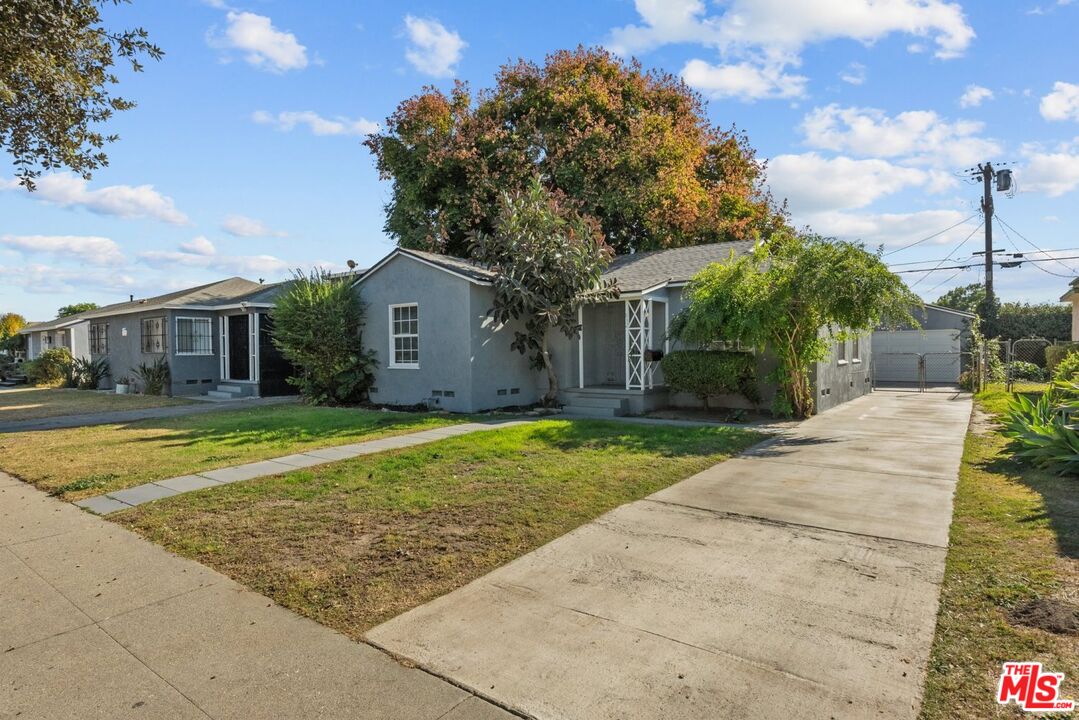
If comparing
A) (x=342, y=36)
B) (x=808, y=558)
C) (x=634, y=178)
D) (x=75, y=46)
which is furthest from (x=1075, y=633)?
(x=634, y=178)

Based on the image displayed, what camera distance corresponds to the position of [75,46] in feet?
29.0

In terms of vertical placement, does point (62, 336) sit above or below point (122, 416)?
above

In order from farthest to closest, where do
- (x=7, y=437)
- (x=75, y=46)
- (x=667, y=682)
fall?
1. (x=7, y=437)
2. (x=75, y=46)
3. (x=667, y=682)

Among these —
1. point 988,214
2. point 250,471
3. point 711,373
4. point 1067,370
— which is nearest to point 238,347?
point 250,471

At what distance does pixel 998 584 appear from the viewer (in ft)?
12.5

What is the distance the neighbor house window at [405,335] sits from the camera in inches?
567

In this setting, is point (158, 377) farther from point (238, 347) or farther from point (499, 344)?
point (499, 344)

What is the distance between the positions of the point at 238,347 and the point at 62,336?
17783 millimetres

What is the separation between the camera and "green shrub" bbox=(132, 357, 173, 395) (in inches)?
746

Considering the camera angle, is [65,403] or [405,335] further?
[65,403]

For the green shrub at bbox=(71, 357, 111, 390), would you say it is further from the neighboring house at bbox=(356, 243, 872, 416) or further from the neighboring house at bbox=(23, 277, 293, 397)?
the neighboring house at bbox=(356, 243, 872, 416)

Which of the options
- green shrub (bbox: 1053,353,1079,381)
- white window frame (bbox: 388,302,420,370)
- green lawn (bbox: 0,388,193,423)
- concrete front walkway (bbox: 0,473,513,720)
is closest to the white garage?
green shrub (bbox: 1053,353,1079,381)

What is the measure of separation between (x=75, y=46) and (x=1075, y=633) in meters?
13.0

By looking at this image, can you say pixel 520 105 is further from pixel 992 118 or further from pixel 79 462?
pixel 79 462
